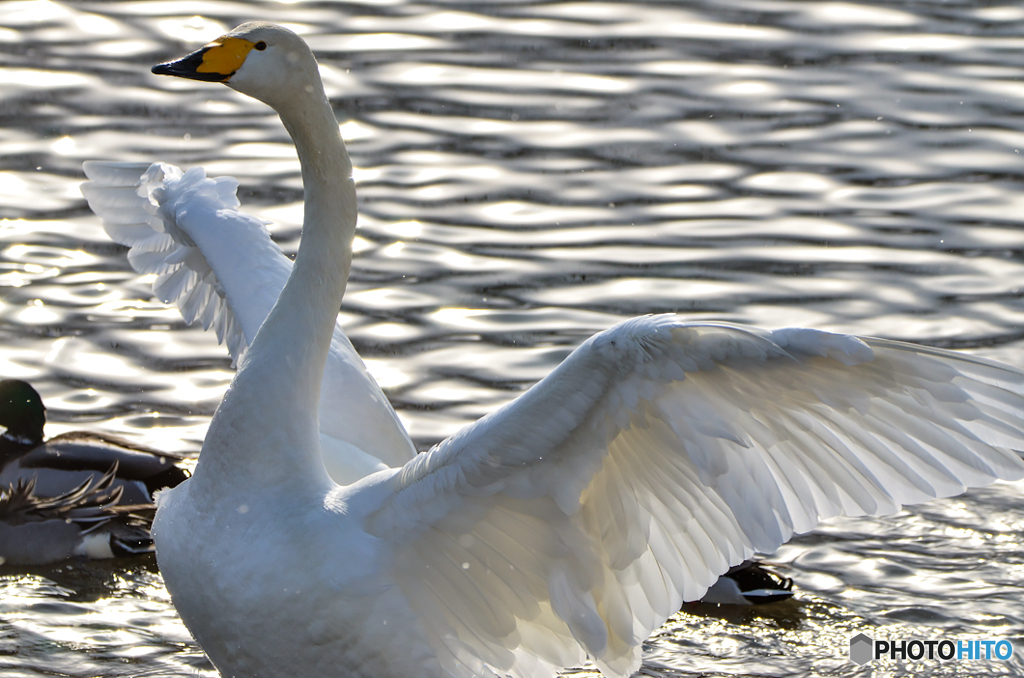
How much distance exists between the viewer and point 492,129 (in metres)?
11.2

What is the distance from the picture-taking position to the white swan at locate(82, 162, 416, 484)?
5836 mm

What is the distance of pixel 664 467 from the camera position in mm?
4383

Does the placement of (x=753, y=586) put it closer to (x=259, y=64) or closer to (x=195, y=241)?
(x=195, y=241)

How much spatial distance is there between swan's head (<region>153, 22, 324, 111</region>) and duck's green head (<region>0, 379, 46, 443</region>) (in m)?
3.16

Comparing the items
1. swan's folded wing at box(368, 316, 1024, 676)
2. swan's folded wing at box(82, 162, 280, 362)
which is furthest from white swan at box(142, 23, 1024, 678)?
swan's folded wing at box(82, 162, 280, 362)

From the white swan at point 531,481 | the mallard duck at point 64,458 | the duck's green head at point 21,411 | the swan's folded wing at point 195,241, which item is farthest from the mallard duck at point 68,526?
the white swan at point 531,481

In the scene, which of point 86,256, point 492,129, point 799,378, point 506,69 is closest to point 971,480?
point 799,378

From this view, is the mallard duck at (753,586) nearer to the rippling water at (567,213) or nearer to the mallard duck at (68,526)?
the rippling water at (567,213)

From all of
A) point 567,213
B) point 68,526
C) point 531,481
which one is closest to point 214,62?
point 531,481

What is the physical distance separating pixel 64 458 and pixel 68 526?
0.46 metres

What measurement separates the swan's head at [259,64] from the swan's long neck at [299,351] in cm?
5

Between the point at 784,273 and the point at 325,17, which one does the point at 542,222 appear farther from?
the point at 325,17

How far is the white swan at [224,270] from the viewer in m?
5.84

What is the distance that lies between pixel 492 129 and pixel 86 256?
10.7ft
